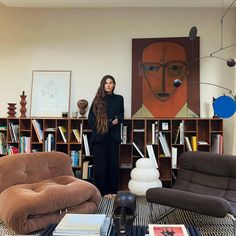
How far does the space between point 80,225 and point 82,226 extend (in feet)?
0.07

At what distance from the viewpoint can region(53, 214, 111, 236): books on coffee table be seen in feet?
5.54

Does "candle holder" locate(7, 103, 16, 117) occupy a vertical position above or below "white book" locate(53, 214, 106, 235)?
above

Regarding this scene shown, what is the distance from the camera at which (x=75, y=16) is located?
13.8ft

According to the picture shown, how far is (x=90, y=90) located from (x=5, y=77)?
1.38m

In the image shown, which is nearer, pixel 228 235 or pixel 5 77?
pixel 228 235

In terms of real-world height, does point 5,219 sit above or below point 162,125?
below

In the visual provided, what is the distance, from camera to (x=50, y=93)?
413cm

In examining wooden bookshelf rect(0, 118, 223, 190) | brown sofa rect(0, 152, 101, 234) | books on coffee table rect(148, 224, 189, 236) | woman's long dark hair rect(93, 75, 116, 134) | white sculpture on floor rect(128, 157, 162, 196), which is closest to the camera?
books on coffee table rect(148, 224, 189, 236)

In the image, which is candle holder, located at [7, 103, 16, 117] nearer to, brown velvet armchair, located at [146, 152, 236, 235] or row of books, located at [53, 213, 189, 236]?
brown velvet armchair, located at [146, 152, 236, 235]

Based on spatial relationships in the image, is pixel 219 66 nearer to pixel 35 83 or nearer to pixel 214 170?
pixel 214 170

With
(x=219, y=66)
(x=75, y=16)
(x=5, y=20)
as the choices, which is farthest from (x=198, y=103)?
(x=5, y=20)

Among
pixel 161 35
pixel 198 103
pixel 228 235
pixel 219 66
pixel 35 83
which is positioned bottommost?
pixel 228 235
